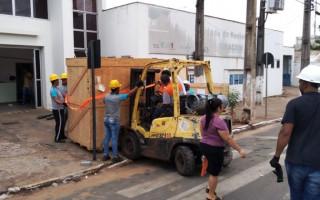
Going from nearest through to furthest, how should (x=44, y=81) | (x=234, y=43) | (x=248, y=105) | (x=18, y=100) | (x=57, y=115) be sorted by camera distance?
(x=57, y=115) < (x=248, y=105) < (x=44, y=81) < (x=18, y=100) < (x=234, y=43)

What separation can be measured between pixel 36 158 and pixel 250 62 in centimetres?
846

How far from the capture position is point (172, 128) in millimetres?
6738

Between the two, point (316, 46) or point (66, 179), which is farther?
point (316, 46)

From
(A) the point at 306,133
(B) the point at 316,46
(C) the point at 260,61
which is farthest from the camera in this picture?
(B) the point at 316,46

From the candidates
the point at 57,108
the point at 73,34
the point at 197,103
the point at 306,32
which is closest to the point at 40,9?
the point at 73,34

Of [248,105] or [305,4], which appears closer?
[248,105]

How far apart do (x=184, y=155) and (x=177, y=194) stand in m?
0.94

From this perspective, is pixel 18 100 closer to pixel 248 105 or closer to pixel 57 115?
pixel 57 115

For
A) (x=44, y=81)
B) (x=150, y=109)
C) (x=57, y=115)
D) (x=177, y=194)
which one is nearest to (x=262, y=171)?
(x=177, y=194)

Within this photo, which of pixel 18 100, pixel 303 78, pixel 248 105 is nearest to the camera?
pixel 303 78

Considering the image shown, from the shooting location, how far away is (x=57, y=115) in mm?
9148

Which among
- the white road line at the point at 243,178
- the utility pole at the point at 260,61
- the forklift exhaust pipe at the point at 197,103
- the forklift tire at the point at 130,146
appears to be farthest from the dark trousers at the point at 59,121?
the utility pole at the point at 260,61

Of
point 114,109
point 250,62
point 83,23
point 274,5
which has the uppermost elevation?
point 274,5

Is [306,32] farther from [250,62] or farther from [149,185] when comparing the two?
[149,185]
